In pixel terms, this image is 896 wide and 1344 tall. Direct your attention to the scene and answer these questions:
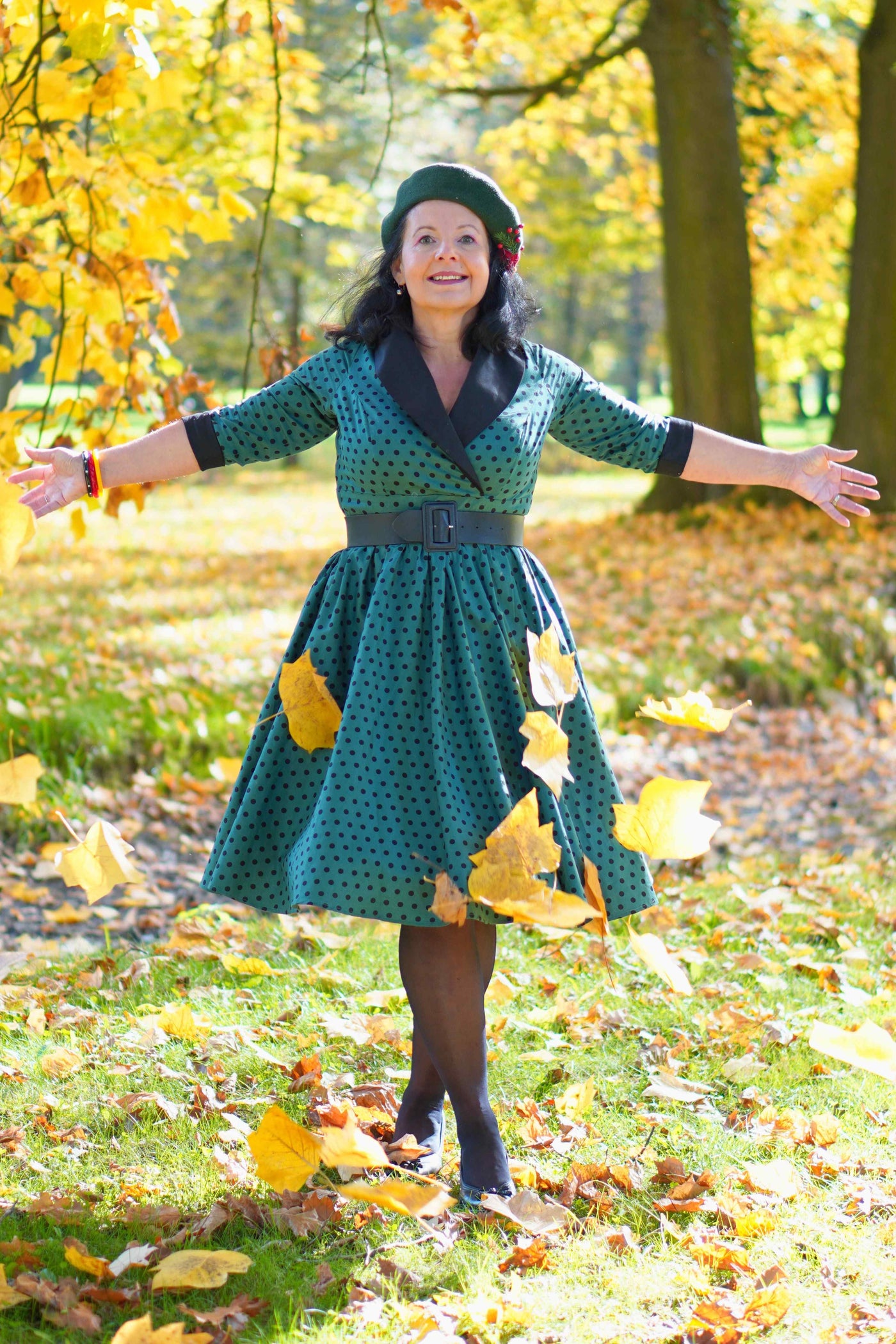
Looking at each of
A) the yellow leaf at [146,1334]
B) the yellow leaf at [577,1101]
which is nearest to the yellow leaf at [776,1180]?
the yellow leaf at [577,1101]

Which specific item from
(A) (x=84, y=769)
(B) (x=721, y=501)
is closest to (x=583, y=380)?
(A) (x=84, y=769)

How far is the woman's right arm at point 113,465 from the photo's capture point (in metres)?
2.54

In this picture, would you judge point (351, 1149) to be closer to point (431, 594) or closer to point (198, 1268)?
point (198, 1268)

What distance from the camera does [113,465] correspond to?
2.57 meters

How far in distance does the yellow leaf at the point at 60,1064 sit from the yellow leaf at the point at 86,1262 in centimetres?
80

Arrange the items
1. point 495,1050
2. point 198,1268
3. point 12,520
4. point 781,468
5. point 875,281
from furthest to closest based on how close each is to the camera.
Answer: point 875,281 → point 495,1050 → point 781,468 → point 12,520 → point 198,1268

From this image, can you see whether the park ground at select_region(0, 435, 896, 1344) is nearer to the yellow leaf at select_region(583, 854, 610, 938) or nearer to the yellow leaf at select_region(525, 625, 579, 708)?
the yellow leaf at select_region(583, 854, 610, 938)

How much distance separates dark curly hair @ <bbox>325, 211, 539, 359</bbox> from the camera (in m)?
2.61

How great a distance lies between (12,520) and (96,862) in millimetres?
618

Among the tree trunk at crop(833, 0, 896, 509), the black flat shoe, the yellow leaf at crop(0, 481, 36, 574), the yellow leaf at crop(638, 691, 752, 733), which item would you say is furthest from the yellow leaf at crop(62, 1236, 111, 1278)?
the tree trunk at crop(833, 0, 896, 509)

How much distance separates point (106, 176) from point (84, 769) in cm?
242

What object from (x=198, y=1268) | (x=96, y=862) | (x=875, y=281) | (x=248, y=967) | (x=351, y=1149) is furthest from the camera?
(x=875, y=281)

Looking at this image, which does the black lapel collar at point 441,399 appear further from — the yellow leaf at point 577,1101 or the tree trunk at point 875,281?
the tree trunk at point 875,281

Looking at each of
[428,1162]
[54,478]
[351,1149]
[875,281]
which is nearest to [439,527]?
[54,478]
